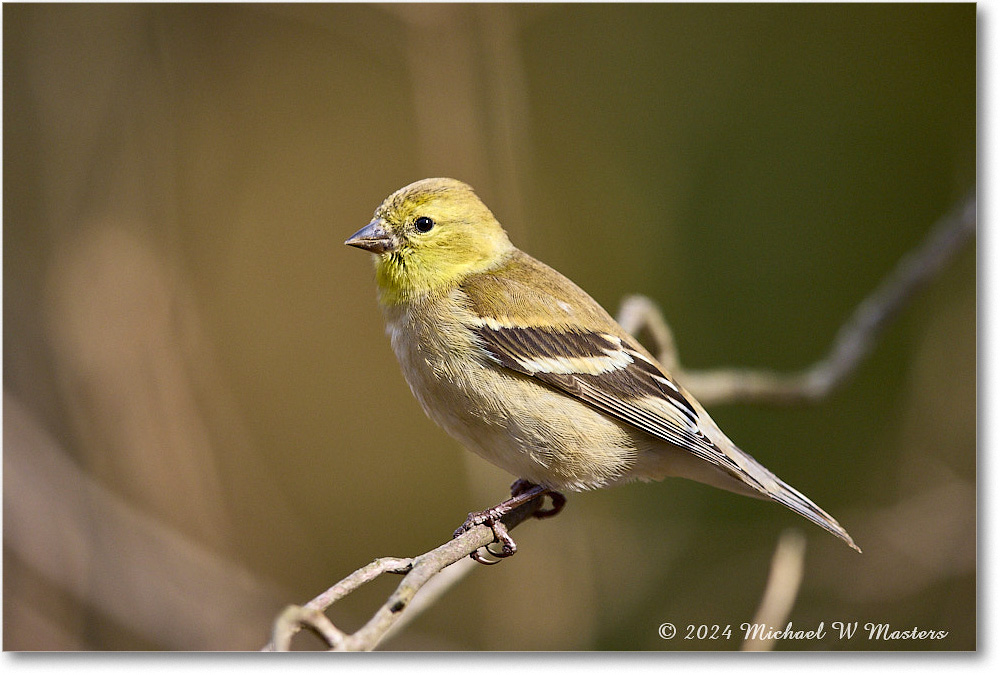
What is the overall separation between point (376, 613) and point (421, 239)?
3.41 feet

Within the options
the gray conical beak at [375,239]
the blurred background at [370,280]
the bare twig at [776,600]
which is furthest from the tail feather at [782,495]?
the gray conical beak at [375,239]

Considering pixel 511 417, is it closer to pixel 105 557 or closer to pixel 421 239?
pixel 421 239

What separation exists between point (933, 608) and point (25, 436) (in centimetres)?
281

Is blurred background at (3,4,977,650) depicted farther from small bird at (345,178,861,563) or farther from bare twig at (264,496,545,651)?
bare twig at (264,496,545,651)

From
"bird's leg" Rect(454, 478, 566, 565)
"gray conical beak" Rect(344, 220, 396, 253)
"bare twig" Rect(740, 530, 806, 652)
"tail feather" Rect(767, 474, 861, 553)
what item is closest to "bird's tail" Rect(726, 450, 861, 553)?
"tail feather" Rect(767, 474, 861, 553)

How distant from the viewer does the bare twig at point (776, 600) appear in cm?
236

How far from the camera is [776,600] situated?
2367 millimetres

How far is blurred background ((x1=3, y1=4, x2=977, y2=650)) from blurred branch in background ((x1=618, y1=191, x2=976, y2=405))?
4.2 inches

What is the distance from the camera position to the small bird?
202cm

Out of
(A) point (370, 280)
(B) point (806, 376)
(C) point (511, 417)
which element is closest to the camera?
(C) point (511, 417)

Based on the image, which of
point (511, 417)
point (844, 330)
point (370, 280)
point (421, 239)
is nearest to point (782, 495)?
point (511, 417)

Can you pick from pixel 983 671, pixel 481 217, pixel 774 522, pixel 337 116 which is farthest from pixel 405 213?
pixel 983 671

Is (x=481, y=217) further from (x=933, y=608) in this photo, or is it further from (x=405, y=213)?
(x=933, y=608)

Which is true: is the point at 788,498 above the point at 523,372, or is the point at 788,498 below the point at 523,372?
below
